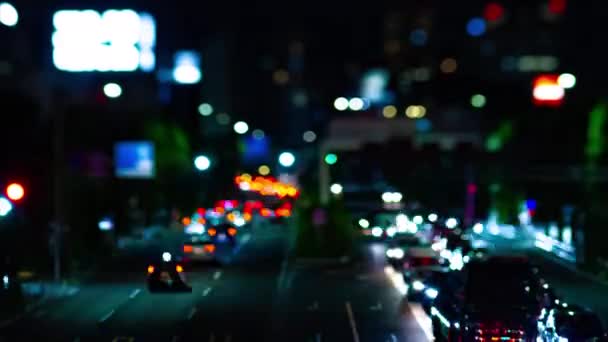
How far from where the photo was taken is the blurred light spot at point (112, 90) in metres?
103

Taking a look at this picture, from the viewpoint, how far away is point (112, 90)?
10475 centimetres

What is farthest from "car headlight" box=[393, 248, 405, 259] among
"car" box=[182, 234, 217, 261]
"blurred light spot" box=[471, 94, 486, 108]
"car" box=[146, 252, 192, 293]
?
"blurred light spot" box=[471, 94, 486, 108]

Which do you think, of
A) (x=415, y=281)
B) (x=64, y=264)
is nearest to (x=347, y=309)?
(x=415, y=281)

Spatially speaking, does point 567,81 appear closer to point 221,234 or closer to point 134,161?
point 134,161

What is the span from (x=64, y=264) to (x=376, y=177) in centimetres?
2501

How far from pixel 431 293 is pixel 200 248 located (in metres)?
15.4

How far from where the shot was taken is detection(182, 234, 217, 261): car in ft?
140

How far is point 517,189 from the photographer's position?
6969cm

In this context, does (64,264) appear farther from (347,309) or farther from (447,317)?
(447,317)

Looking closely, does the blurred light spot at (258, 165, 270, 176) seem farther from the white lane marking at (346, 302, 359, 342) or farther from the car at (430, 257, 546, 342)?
the car at (430, 257, 546, 342)

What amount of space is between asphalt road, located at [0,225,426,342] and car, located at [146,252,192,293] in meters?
0.64

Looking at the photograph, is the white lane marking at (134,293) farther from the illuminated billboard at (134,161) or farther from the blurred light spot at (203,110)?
the blurred light spot at (203,110)

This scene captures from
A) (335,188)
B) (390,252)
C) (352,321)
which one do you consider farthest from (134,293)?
(335,188)

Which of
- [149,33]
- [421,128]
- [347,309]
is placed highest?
[149,33]
